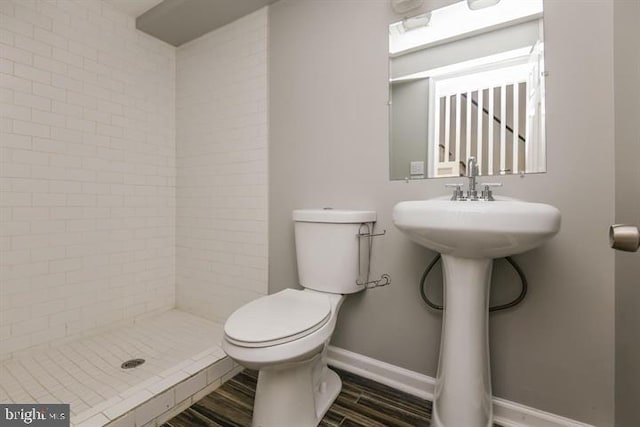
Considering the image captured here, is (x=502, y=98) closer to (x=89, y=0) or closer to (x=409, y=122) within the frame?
(x=409, y=122)

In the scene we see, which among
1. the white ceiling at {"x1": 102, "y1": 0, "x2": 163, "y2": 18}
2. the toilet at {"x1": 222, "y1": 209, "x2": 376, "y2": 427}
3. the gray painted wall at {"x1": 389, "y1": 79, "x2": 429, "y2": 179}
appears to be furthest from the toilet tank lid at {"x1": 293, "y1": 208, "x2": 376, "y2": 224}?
the white ceiling at {"x1": 102, "y1": 0, "x2": 163, "y2": 18}

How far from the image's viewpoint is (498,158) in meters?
1.22

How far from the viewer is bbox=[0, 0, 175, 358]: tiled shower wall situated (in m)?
1.56

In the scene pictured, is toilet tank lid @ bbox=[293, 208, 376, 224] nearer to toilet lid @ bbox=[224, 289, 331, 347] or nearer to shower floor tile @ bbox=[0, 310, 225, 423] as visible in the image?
toilet lid @ bbox=[224, 289, 331, 347]

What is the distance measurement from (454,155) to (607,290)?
721 millimetres

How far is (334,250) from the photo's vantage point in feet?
4.60

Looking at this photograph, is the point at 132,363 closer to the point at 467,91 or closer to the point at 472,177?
the point at 472,177

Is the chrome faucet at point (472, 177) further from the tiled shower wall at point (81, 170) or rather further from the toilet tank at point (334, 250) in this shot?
the tiled shower wall at point (81, 170)

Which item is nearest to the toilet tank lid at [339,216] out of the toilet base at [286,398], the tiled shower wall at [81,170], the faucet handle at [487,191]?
the faucet handle at [487,191]

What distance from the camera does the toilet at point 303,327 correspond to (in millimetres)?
992

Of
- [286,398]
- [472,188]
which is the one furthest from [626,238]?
[286,398]

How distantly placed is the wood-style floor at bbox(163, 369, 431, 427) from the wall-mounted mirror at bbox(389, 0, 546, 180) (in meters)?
1.02

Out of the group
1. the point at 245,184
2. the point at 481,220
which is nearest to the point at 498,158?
the point at 481,220

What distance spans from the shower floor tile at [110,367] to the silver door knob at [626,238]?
5.11ft
